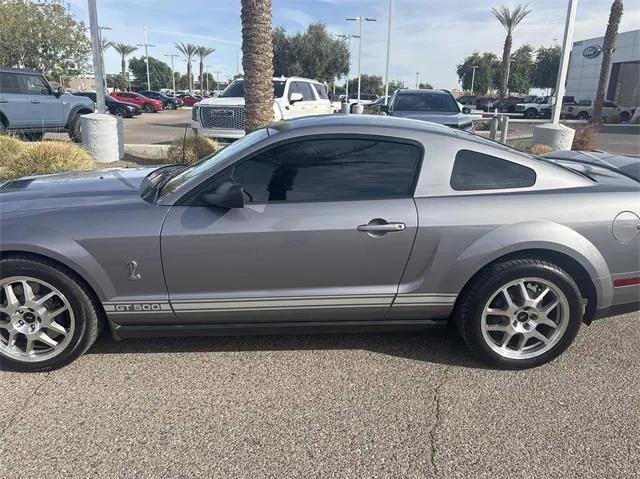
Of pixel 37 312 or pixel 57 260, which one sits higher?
pixel 57 260

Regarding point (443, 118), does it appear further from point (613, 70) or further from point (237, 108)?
point (613, 70)

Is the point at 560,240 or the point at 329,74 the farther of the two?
the point at 329,74

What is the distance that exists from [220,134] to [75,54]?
22167mm

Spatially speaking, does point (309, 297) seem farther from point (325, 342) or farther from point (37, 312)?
point (37, 312)

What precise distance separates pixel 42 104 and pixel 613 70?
43.4 m

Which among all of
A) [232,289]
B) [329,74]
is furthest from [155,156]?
[329,74]

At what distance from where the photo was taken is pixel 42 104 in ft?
41.2

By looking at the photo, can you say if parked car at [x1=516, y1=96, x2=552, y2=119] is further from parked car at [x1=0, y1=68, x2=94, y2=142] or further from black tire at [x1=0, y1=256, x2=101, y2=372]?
black tire at [x1=0, y1=256, x2=101, y2=372]

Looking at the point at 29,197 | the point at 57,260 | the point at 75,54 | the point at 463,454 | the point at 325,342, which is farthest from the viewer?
the point at 75,54

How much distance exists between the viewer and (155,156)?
1055 centimetres

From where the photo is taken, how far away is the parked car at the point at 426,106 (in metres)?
9.68

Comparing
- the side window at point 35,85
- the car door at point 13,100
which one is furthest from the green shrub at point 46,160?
the side window at point 35,85

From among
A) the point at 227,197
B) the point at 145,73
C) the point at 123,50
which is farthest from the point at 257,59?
the point at 145,73

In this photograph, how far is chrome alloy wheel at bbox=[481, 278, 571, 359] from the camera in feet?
9.61
